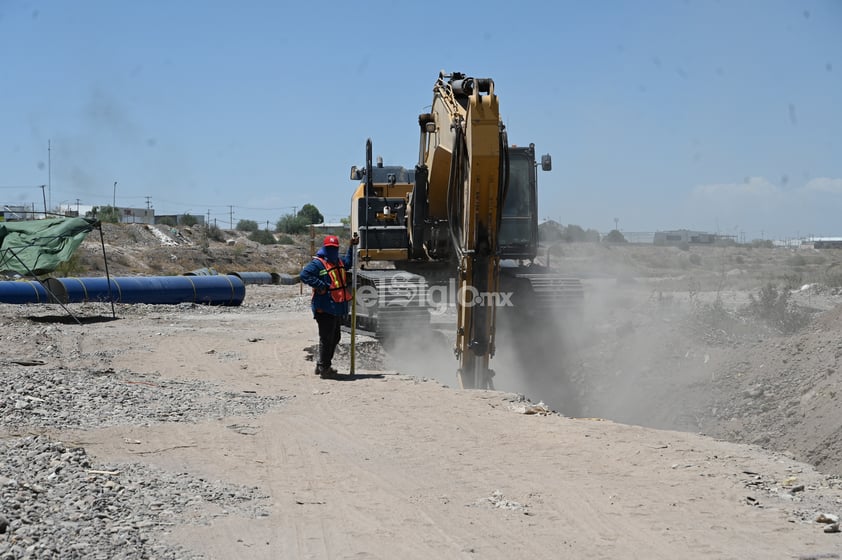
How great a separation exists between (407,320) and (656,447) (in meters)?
6.19

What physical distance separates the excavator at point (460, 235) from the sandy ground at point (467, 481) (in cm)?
155

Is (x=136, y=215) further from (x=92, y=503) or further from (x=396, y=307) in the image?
(x=92, y=503)

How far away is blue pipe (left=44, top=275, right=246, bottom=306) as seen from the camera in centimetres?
2553

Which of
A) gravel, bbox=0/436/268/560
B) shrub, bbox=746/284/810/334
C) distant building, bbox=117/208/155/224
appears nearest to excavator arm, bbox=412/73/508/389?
gravel, bbox=0/436/268/560

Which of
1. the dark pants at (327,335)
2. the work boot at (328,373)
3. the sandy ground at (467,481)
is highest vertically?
the dark pants at (327,335)

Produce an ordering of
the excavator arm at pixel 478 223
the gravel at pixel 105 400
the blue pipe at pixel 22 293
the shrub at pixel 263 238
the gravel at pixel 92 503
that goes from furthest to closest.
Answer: the shrub at pixel 263 238
the blue pipe at pixel 22 293
the excavator arm at pixel 478 223
the gravel at pixel 105 400
the gravel at pixel 92 503

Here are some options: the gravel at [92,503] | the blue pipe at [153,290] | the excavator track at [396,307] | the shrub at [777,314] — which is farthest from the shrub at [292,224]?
the gravel at [92,503]

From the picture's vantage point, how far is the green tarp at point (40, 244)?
854 inches

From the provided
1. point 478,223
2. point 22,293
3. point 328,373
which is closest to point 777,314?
point 478,223

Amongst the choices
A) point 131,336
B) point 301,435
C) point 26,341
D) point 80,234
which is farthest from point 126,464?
point 80,234

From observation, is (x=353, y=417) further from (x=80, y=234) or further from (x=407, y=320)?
(x=80, y=234)

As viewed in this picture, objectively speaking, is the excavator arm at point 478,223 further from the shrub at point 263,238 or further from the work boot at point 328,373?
the shrub at point 263,238

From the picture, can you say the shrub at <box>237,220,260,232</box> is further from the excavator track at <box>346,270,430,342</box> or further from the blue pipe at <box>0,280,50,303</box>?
the excavator track at <box>346,270,430,342</box>

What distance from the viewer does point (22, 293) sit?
2466 centimetres
